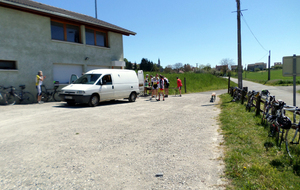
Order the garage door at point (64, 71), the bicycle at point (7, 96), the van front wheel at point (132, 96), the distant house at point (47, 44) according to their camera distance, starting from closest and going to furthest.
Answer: the bicycle at point (7, 96) < the distant house at point (47, 44) < the van front wheel at point (132, 96) < the garage door at point (64, 71)

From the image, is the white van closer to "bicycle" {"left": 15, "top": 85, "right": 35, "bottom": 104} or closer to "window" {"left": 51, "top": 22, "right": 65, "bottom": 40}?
"bicycle" {"left": 15, "top": 85, "right": 35, "bottom": 104}

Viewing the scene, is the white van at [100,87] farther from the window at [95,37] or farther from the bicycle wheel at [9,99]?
the window at [95,37]

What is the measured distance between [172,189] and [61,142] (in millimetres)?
3301

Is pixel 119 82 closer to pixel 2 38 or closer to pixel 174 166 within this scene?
pixel 2 38

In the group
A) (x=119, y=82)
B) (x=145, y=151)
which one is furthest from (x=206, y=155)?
(x=119, y=82)

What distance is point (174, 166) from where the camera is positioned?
3992 millimetres

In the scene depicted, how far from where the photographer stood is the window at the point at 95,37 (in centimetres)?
1750

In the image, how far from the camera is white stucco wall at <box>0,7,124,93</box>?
12.5 metres

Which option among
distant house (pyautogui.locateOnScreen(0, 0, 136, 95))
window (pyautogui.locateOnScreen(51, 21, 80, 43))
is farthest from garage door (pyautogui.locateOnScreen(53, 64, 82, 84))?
window (pyautogui.locateOnScreen(51, 21, 80, 43))

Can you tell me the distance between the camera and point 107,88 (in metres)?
12.5

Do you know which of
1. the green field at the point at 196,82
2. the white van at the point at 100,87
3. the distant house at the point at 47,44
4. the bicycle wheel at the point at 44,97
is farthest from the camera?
the green field at the point at 196,82

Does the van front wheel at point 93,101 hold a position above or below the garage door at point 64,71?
below

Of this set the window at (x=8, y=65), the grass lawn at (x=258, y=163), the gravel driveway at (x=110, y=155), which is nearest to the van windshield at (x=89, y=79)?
the window at (x=8, y=65)

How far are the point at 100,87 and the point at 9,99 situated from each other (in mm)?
5085
